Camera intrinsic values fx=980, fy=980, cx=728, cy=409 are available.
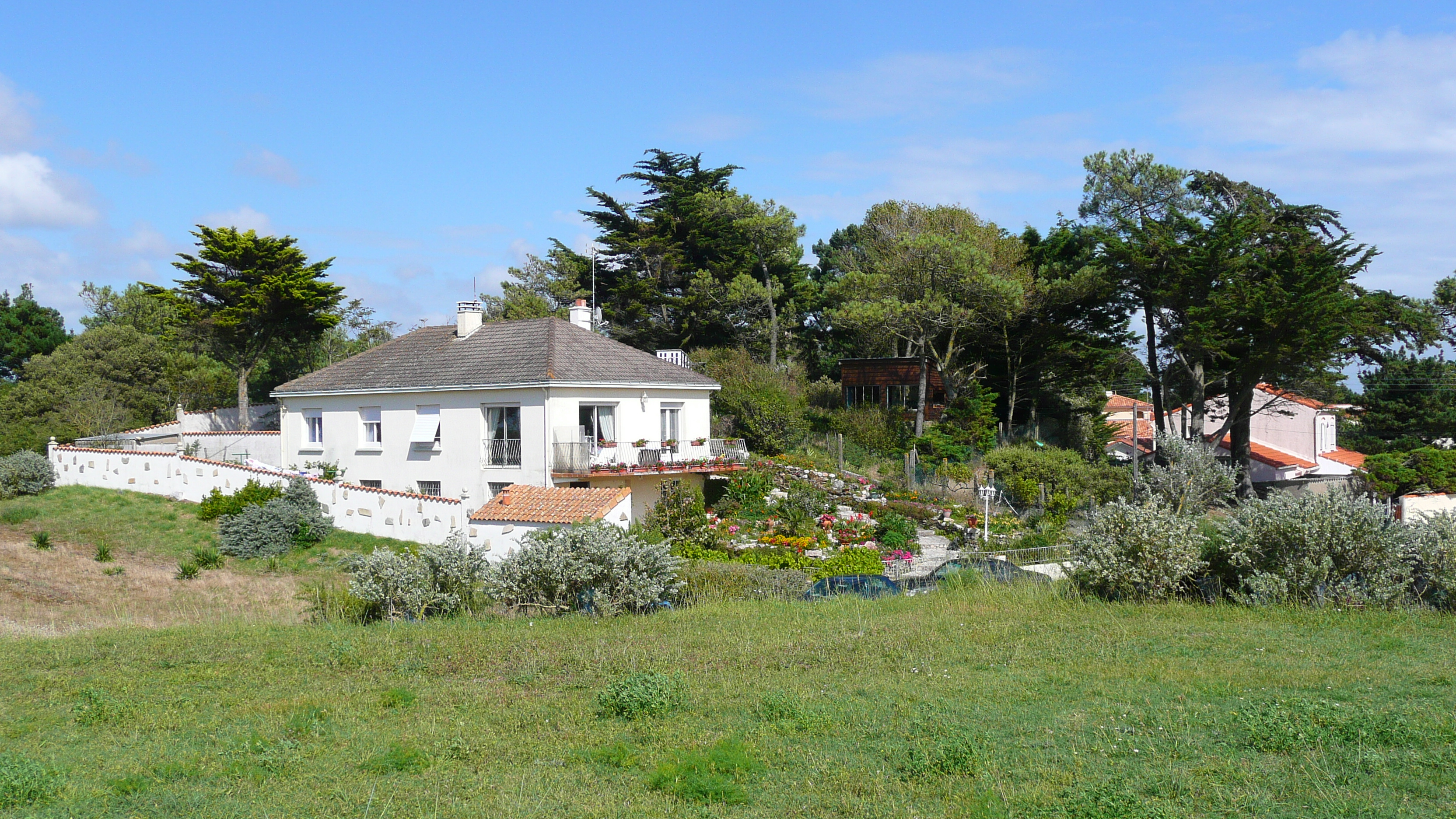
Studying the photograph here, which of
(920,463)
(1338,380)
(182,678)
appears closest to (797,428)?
(920,463)

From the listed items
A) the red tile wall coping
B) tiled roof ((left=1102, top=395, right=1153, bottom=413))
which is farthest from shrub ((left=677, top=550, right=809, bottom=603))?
tiled roof ((left=1102, top=395, right=1153, bottom=413))

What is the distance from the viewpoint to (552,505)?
20484 mm

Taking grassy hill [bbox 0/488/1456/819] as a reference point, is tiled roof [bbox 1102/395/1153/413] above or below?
above

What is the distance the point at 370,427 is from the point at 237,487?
4503 millimetres

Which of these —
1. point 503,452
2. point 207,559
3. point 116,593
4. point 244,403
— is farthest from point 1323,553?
point 244,403

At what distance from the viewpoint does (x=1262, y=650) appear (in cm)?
941

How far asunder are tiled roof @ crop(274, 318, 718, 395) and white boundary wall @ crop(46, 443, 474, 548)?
14.4 ft

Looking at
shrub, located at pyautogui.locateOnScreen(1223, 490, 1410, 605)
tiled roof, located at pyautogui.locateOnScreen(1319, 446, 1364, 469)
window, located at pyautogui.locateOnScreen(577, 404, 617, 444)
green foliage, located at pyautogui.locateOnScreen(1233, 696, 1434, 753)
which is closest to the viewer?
green foliage, located at pyautogui.locateOnScreen(1233, 696, 1434, 753)

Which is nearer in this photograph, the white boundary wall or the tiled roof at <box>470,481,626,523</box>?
the tiled roof at <box>470,481,626,523</box>

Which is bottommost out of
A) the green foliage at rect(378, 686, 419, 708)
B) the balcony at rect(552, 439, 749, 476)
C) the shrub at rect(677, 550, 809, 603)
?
the shrub at rect(677, 550, 809, 603)

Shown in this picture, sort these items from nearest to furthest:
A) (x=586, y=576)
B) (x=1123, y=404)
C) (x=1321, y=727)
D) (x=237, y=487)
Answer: (x=1321, y=727) < (x=586, y=576) < (x=237, y=487) < (x=1123, y=404)

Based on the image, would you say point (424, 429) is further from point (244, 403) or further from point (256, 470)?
point (244, 403)

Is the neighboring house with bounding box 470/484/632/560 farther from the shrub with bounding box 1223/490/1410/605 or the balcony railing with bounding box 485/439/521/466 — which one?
the shrub with bounding box 1223/490/1410/605

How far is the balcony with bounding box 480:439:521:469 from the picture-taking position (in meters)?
26.8
